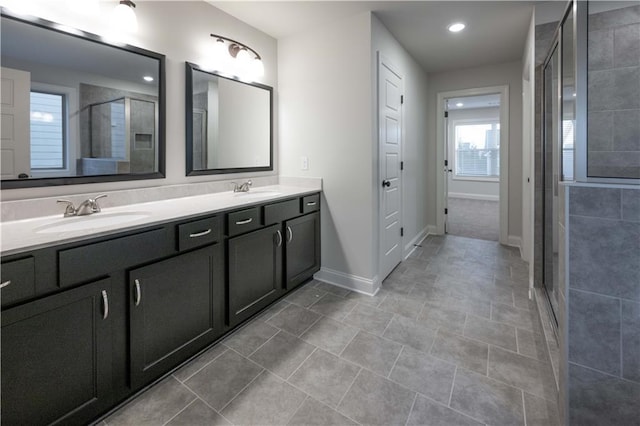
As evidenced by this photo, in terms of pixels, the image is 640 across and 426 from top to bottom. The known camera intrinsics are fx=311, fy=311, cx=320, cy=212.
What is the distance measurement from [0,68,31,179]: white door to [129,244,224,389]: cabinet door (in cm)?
82

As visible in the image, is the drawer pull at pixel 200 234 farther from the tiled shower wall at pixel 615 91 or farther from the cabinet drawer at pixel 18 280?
the tiled shower wall at pixel 615 91

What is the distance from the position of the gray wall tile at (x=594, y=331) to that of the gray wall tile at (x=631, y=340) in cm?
2

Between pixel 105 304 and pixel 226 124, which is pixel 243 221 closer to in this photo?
pixel 105 304

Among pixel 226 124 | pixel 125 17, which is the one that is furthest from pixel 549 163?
pixel 125 17

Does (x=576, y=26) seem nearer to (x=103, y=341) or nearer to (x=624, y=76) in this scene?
(x=624, y=76)

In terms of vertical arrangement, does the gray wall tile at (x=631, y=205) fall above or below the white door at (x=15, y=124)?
below

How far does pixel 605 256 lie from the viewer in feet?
3.82

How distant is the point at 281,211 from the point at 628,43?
8.83 ft

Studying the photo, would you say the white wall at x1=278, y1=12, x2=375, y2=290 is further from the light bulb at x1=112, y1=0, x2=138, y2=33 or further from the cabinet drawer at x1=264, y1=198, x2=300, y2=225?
the light bulb at x1=112, y1=0, x2=138, y2=33

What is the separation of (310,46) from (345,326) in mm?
2483

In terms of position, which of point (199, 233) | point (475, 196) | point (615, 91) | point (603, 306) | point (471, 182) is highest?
point (615, 91)

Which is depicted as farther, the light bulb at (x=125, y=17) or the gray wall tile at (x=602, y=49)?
the gray wall tile at (x=602, y=49)

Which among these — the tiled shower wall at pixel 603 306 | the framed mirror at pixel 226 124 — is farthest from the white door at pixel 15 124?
the tiled shower wall at pixel 603 306

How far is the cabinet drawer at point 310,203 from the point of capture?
8.99ft
